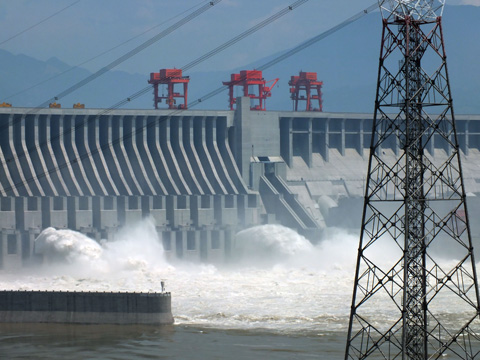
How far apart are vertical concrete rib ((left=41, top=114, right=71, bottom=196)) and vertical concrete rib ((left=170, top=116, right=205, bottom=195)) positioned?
10.6 m

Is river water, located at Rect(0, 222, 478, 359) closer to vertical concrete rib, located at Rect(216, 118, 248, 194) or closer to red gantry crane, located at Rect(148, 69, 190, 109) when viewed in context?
vertical concrete rib, located at Rect(216, 118, 248, 194)

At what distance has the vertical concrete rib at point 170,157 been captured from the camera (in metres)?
80.2

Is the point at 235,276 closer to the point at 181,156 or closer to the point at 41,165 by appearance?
the point at 181,156

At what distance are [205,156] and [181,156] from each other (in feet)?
7.34

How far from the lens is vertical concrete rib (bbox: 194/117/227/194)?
270 feet

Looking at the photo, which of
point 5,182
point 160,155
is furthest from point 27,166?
point 160,155

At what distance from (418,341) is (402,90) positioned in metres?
7.07

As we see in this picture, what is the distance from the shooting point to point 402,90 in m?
27.6

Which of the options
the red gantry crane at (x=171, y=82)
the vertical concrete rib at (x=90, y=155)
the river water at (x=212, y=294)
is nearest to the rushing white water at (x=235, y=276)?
the river water at (x=212, y=294)

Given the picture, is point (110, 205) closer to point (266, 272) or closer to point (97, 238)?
Answer: point (97, 238)

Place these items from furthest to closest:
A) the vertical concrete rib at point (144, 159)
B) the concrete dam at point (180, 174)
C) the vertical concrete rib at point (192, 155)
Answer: the vertical concrete rib at point (192, 155) < the vertical concrete rib at point (144, 159) < the concrete dam at point (180, 174)

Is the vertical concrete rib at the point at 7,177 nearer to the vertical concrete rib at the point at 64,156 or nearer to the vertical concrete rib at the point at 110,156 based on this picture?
the vertical concrete rib at the point at 64,156

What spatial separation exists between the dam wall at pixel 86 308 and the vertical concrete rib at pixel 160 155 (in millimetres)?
32111

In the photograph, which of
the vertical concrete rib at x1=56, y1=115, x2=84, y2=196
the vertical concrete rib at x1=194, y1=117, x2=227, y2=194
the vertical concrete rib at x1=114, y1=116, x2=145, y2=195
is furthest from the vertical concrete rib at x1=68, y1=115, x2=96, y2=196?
the vertical concrete rib at x1=194, y1=117, x2=227, y2=194
